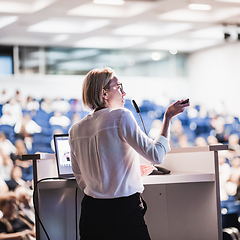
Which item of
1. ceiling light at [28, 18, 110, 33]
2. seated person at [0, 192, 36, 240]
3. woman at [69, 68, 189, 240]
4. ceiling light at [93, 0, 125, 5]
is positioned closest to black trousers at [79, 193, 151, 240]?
woman at [69, 68, 189, 240]

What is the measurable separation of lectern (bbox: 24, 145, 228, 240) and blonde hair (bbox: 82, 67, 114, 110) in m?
0.47

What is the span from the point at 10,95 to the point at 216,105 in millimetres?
3132

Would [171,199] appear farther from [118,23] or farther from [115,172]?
[118,23]

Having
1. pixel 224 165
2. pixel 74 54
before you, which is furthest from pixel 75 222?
pixel 74 54

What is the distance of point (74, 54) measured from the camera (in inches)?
233

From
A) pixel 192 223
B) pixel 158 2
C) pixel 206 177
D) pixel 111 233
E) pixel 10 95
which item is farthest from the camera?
pixel 10 95

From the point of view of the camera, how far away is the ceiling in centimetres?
438

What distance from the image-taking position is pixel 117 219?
4.08ft

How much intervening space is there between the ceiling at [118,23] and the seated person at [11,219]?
2090 millimetres

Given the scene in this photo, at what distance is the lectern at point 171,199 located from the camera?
5.94 ft

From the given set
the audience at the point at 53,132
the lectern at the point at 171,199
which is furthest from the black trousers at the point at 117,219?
the audience at the point at 53,132

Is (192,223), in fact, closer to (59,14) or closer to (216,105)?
(59,14)

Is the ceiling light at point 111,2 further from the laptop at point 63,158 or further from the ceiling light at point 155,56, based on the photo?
the laptop at point 63,158

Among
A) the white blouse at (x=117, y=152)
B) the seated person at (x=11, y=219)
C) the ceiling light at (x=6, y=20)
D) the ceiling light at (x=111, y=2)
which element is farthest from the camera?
the ceiling light at (x=6, y=20)
